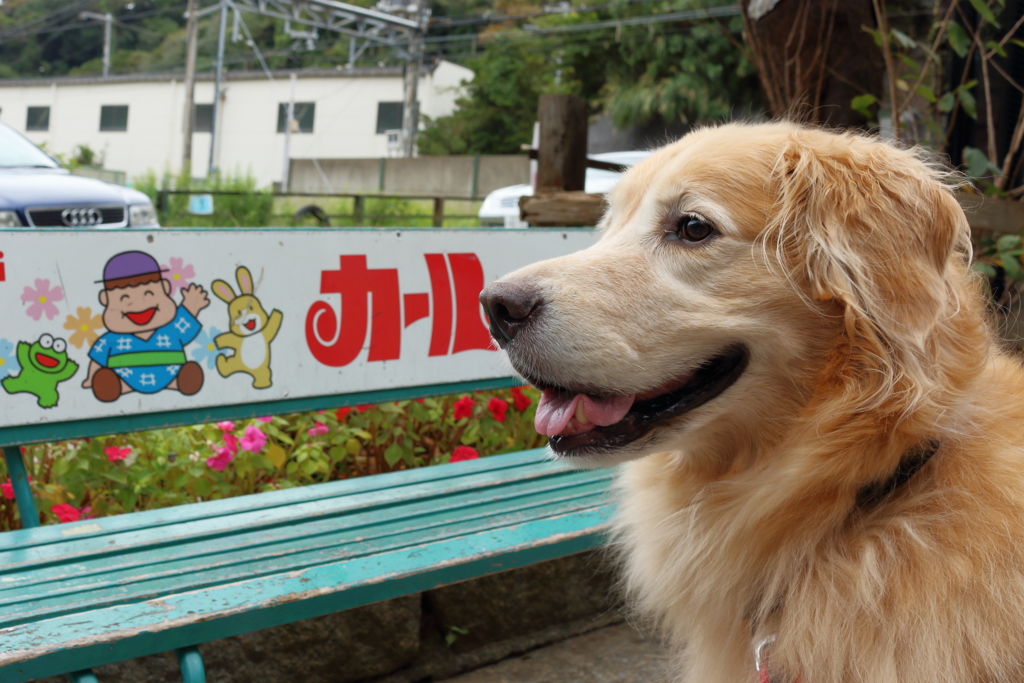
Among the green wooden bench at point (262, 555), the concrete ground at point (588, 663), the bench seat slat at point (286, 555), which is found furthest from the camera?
the concrete ground at point (588, 663)

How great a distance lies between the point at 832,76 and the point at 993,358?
12.6 ft

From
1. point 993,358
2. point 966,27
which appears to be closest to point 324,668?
point 993,358

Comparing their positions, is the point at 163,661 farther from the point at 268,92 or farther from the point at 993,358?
the point at 268,92

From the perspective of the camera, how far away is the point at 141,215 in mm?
7680

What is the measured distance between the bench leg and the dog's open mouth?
96cm

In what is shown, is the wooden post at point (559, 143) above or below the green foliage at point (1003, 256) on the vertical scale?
above

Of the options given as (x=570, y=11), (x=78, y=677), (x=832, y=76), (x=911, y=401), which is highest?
(x=570, y=11)

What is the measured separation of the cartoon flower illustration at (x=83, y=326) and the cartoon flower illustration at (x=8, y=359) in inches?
6.3

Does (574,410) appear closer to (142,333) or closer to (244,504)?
(244,504)

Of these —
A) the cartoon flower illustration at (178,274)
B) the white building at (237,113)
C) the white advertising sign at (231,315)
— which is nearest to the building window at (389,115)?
the white building at (237,113)

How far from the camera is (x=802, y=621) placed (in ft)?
5.20

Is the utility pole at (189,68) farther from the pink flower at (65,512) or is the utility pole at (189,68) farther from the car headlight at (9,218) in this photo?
the pink flower at (65,512)

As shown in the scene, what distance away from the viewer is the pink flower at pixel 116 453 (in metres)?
3.05

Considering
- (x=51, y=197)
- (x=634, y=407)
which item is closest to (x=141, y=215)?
(x=51, y=197)
